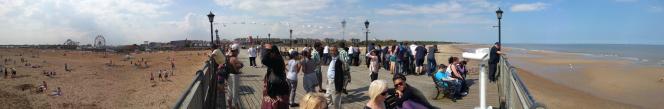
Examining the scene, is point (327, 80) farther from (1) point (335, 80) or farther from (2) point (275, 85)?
(2) point (275, 85)

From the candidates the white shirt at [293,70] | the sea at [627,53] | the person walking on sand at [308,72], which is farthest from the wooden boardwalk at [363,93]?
the sea at [627,53]

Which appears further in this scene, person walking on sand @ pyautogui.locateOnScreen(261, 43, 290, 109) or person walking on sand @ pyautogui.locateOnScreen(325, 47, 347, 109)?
person walking on sand @ pyautogui.locateOnScreen(325, 47, 347, 109)

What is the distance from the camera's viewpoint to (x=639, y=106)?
14344 millimetres

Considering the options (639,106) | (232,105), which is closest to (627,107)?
(639,106)

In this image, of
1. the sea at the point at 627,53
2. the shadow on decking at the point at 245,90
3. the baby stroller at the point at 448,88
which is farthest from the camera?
the sea at the point at 627,53

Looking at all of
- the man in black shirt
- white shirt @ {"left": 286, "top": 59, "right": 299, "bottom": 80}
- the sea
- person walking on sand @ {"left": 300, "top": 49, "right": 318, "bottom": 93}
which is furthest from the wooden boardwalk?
the sea

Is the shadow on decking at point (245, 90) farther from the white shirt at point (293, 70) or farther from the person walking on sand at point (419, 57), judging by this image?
the person walking on sand at point (419, 57)

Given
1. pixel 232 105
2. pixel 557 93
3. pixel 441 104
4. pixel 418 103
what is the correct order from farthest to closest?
pixel 557 93 < pixel 441 104 < pixel 232 105 < pixel 418 103

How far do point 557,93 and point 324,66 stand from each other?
A: 27.3ft

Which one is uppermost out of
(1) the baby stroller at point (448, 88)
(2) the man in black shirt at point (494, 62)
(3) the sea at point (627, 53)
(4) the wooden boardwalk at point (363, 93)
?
(2) the man in black shirt at point (494, 62)

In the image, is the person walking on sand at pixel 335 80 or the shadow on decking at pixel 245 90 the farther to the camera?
the shadow on decking at pixel 245 90

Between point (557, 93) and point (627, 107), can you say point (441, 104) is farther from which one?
point (557, 93)

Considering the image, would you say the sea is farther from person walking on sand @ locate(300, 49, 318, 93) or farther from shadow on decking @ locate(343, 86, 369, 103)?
person walking on sand @ locate(300, 49, 318, 93)

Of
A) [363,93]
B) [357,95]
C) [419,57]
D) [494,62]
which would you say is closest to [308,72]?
[357,95]
